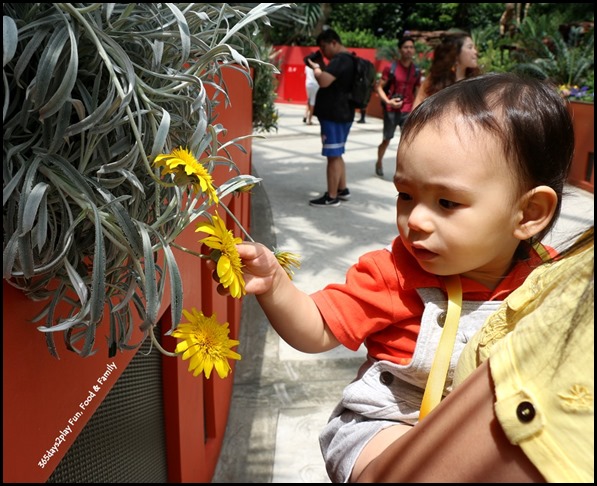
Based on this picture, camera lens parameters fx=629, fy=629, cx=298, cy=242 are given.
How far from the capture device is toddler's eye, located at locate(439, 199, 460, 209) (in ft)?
3.95

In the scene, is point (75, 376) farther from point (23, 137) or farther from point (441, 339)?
point (441, 339)

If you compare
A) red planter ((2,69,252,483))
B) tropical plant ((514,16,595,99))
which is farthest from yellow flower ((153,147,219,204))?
tropical plant ((514,16,595,99))

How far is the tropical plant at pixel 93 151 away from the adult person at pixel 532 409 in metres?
0.38

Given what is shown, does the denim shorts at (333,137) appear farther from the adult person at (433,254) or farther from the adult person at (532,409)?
the adult person at (532,409)

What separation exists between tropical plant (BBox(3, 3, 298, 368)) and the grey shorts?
0.59 m

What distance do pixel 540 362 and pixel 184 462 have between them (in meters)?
1.73

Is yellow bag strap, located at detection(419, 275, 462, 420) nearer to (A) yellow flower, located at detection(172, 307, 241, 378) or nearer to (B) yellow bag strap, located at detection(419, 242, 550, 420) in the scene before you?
(B) yellow bag strap, located at detection(419, 242, 550, 420)

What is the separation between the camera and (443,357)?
1.22m

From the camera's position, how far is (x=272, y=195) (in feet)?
24.3

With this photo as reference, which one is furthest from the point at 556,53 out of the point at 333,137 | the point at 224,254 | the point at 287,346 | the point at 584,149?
the point at 224,254

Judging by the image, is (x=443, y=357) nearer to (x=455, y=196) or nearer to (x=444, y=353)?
(x=444, y=353)

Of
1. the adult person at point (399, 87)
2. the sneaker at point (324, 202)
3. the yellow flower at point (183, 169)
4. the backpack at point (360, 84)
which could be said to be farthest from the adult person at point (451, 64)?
the yellow flower at point (183, 169)

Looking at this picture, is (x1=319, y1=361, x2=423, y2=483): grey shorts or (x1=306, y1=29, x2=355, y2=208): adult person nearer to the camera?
(x1=319, y1=361, x2=423, y2=483): grey shorts

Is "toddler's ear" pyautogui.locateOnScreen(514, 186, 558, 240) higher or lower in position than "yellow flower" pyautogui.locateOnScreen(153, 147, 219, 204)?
lower
